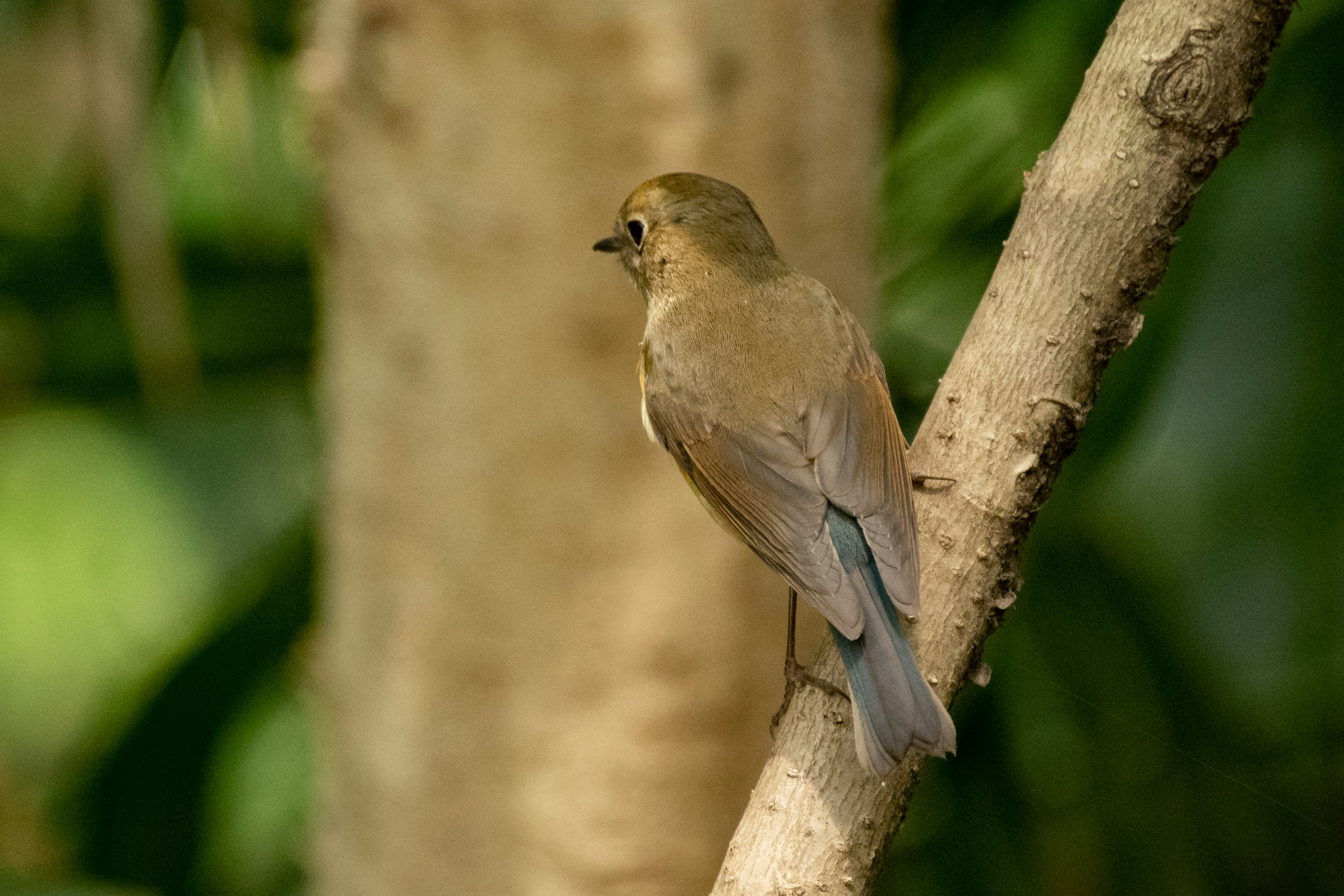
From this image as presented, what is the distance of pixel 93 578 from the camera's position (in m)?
4.61

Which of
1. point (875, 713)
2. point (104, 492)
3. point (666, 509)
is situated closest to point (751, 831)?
point (875, 713)

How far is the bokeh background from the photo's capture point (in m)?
2.71

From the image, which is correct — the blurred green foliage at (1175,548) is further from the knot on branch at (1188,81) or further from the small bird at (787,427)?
the knot on branch at (1188,81)

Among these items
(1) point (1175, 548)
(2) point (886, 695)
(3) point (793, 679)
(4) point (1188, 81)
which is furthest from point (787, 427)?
(1) point (1175, 548)

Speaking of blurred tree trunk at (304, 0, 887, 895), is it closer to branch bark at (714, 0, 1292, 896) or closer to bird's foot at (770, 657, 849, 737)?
bird's foot at (770, 657, 849, 737)

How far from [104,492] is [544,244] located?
302cm

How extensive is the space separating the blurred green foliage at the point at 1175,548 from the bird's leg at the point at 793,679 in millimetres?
1130

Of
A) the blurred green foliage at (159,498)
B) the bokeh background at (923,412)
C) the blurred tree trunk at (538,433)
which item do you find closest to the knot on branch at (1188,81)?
the blurred tree trunk at (538,433)

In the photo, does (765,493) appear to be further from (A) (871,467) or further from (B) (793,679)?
(B) (793,679)

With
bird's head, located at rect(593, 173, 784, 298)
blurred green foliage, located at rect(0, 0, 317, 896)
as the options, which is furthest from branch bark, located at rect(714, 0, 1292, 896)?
blurred green foliage, located at rect(0, 0, 317, 896)

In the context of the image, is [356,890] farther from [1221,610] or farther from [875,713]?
[1221,610]

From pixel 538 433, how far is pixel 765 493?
66cm

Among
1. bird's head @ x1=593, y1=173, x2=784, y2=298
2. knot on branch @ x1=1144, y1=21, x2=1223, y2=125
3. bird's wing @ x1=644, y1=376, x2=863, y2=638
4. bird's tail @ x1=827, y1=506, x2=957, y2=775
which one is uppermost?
bird's head @ x1=593, y1=173, x2=784, y2=298

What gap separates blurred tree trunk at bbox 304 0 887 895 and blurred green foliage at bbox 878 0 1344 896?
0.85 metres
